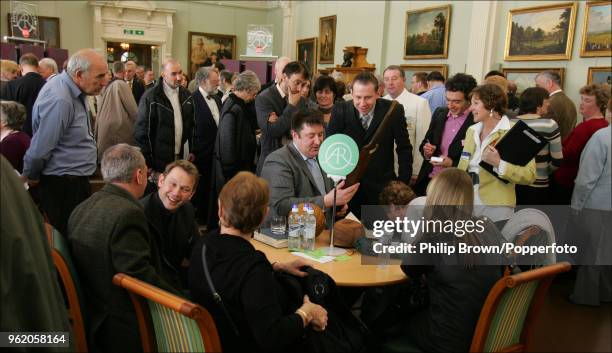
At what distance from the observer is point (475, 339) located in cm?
221

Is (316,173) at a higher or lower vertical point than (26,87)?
lower

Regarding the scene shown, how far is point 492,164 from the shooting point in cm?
341

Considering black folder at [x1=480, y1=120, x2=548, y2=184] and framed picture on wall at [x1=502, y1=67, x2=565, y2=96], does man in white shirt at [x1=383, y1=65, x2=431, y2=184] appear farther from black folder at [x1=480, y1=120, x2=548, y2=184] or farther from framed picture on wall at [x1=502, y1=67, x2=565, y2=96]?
framed picture on wall at [x1=502, y1=67, x2=565, y2=96]

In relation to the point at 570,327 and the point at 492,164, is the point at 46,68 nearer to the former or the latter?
the point at 492,164

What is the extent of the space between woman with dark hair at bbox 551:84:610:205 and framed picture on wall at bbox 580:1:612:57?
8.58 feet

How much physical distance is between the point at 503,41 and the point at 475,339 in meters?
6.96

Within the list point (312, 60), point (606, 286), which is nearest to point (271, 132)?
point (606, 286)

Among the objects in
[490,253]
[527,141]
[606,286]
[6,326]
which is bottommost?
[606,286]

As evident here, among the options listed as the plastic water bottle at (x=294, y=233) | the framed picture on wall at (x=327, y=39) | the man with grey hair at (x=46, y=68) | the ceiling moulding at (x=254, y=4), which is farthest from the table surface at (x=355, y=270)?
the ceiling moulding at (x=254, y=4)

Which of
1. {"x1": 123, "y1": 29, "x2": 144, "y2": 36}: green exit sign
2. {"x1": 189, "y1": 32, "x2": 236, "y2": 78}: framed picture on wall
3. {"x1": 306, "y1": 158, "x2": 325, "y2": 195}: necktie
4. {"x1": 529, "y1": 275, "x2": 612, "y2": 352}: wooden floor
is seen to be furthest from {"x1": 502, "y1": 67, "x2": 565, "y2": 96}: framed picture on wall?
{"x1": 123, "y1": 29, "x2": 144, "y2": 36}: green exit sign

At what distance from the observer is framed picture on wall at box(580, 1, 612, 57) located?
21.7 ft

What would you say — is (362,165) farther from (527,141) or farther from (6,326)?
(6,326)

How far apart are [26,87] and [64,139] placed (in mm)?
2669

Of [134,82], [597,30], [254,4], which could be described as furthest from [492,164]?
[254,4]
